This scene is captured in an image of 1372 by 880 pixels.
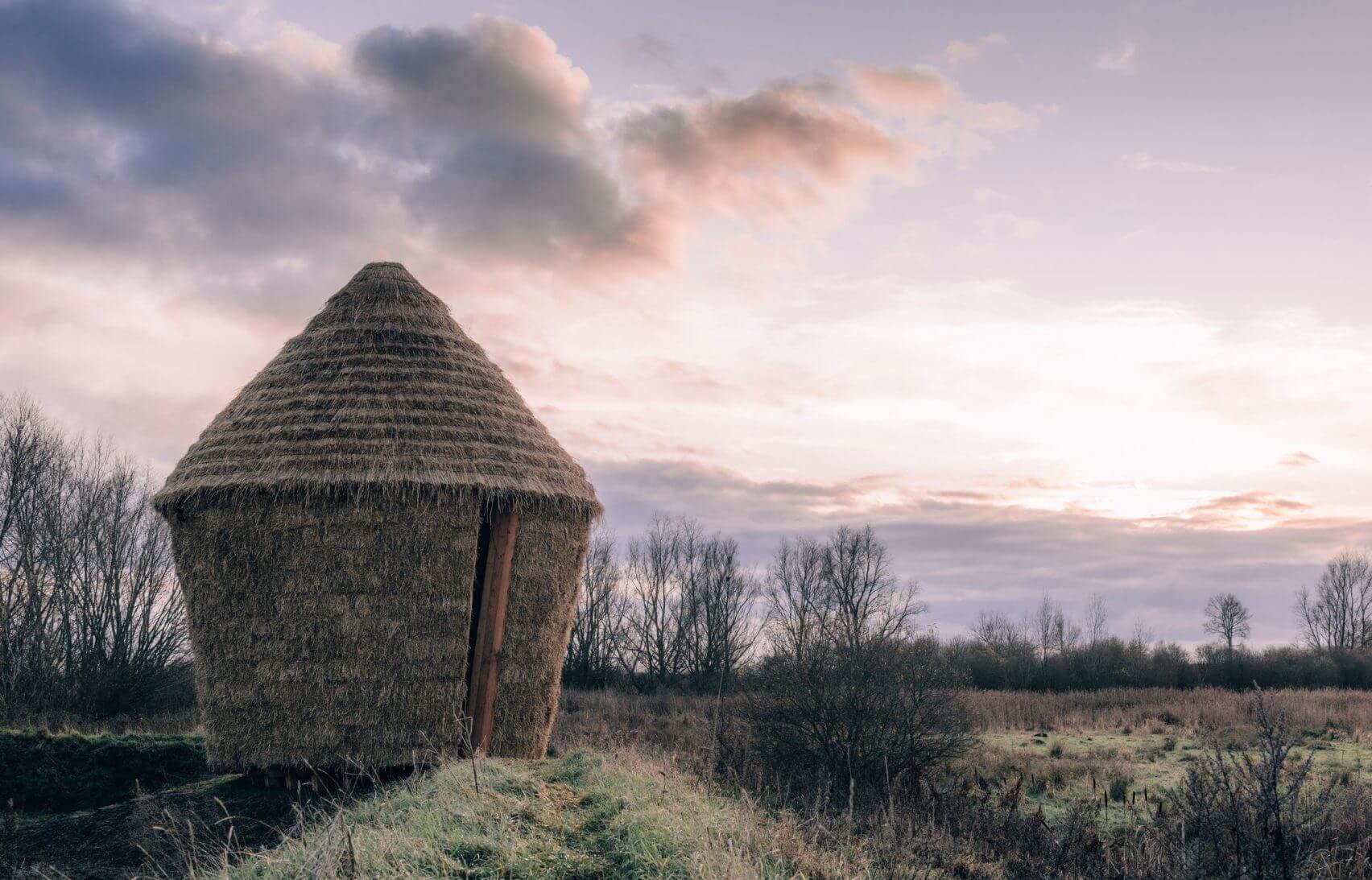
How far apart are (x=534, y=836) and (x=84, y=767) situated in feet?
30.2

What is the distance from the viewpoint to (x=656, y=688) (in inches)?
1410

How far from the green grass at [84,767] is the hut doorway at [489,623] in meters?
4.89

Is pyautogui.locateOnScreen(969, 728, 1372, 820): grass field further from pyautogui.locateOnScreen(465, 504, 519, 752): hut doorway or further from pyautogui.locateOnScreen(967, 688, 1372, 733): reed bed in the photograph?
pyautogui.locateOnScreen(465, 504, 519, 752): hut doorway

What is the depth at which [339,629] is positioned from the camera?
9859mm

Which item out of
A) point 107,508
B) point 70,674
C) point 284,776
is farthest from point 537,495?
point 107,508

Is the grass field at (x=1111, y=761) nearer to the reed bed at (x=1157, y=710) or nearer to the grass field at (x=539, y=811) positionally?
the grass field at (x=539, y=811)

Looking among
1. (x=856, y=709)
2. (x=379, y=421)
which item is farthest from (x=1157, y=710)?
(x=379, y=421)

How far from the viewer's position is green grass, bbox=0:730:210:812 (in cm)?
1198

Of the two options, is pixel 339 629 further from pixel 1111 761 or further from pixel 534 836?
pixel 1111 761

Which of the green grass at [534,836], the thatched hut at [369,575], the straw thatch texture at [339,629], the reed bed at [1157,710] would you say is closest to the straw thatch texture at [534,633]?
the thatched hut at [369,575]

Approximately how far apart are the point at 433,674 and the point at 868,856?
201 inches

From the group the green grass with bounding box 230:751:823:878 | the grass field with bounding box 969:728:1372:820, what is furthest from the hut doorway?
the grass field with bounding box 969:728:1372:820

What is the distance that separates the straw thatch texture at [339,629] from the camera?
389 inches

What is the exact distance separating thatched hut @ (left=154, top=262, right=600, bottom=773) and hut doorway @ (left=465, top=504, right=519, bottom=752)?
2 cm
